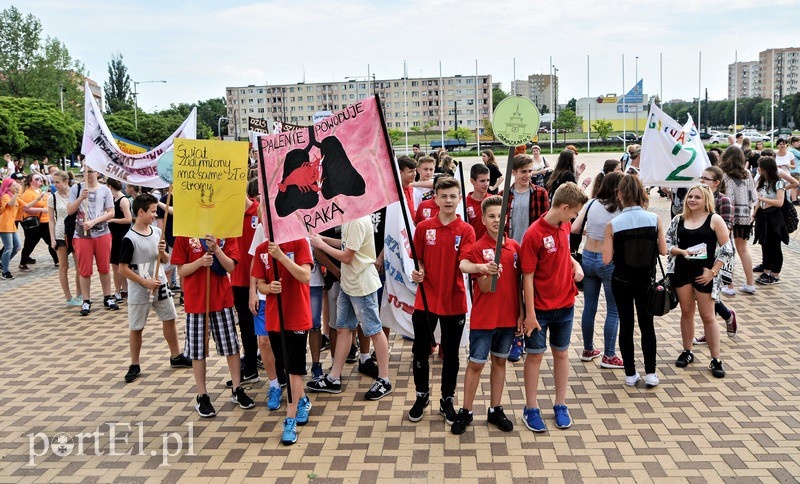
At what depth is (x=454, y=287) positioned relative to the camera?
5406 mm

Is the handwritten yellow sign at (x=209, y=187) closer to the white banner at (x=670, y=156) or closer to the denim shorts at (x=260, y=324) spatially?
the denim shorts at (x=260, y=324)

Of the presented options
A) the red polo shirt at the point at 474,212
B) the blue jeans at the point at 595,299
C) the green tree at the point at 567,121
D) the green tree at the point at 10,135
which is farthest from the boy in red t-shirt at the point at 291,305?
the green tree at the point at 567,121

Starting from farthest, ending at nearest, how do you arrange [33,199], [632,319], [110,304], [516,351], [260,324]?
[33,199] → [110,304] → [516,351] → [632,319] → [260,324]

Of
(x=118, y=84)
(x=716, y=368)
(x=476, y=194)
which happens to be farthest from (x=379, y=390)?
(x=118, y=84)

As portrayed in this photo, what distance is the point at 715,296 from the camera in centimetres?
648

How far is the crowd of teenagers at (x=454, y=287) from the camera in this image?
5.25 m

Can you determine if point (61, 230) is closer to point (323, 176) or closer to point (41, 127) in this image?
point (323, 176)

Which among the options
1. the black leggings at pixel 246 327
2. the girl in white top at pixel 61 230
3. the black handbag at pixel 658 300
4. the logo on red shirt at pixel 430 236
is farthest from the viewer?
the girl in white top at pixel 61 230

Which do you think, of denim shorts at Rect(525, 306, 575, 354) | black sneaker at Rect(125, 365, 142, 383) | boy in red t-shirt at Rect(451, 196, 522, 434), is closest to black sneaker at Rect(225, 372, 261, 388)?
black sneaker at Rect(125, 365, 142, 383)

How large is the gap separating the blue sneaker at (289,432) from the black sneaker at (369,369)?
153 centimetres

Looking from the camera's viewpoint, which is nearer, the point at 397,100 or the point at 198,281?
the point at 198,281

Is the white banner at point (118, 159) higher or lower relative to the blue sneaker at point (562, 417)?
higher

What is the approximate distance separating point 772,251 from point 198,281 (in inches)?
338

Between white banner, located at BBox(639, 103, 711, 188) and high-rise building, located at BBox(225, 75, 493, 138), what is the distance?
134m
